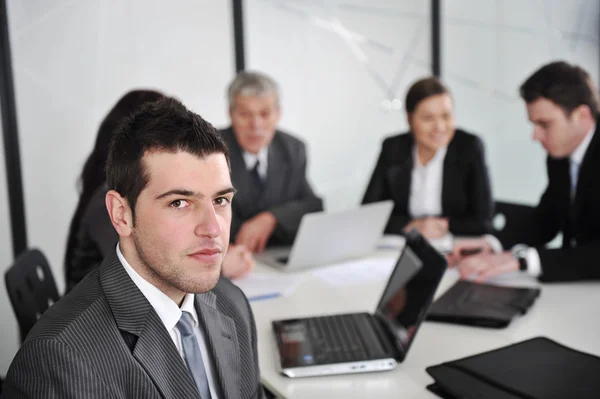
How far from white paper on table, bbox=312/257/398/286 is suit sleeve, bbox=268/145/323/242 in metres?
0.41

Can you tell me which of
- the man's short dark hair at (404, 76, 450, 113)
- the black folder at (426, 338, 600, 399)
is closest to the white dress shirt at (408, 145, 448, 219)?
the man's short dark hair at (404, 76, 450, 113)

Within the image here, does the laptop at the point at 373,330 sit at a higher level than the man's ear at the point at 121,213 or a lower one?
lower

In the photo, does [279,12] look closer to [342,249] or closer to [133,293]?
[342,249]

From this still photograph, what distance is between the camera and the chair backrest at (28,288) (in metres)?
1.83

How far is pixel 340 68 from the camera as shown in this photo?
4348 millimetres

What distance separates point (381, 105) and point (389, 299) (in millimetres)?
3040

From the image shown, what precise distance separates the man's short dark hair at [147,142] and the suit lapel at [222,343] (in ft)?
1.04

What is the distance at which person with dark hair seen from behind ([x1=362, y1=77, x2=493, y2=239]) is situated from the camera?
3.05 metres

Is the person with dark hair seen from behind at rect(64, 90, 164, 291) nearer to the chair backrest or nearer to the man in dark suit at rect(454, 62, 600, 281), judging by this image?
the chair backrest

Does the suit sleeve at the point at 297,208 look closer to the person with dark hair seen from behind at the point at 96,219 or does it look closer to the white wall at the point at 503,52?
the person with dark hair seen from behind at the point at 96,219

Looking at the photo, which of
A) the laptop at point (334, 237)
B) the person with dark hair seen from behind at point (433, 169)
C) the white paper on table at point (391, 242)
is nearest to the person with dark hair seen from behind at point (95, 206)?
the laptop at point (334, 237)

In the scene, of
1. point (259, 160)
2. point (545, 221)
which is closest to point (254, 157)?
point (259, 160)

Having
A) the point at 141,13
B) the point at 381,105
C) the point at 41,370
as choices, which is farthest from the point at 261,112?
the point at 41,370

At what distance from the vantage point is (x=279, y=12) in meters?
4.04
